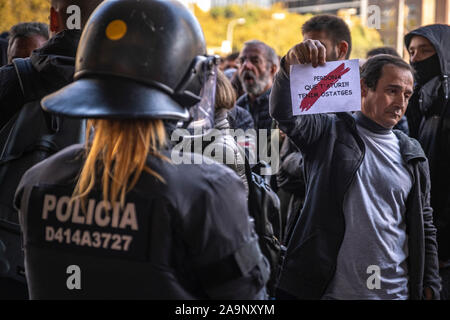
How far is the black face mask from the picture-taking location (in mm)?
4133

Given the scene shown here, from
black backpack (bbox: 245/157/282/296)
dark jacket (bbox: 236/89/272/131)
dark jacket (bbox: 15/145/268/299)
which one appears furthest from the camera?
dark jacket (bbox: 236/89/272/131)

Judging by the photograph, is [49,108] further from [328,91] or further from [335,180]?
[335,180]

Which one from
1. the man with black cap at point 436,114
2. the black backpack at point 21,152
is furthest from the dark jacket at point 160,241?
the man with black cap at point 436,114

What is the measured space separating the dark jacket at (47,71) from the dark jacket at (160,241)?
43.0 inches

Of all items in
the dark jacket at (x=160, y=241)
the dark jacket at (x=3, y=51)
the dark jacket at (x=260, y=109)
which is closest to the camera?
the dark jacket at (x=160, y=241)

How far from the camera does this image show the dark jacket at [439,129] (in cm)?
367

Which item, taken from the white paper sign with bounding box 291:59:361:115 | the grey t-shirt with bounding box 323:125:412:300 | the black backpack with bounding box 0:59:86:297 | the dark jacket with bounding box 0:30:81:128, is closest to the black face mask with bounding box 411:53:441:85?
the grey t-shirt with bounding box 323:125:412:300

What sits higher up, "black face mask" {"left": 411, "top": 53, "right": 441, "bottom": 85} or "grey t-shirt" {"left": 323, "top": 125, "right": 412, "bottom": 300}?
"black face mask" {"left": 411, "top": 53, "right": 441, "bottom": 85}

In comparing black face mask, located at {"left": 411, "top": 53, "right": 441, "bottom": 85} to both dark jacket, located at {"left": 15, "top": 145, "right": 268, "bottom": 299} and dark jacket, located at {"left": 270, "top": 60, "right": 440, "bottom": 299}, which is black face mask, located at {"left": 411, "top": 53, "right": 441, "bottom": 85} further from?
dark jacket, located at {"left": 15, "top": 145, "right": 268, "bottom": 299}

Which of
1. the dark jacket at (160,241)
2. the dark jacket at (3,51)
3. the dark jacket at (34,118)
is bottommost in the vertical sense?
the dark jacket at (160,241)

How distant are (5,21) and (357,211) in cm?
1355

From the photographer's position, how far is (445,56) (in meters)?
4.07

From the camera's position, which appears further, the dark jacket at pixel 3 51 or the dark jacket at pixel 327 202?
the dark jacket at pixel 3 51

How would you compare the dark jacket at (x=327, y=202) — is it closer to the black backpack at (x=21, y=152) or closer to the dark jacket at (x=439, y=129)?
the dark jacket at (x=439, y=129)
